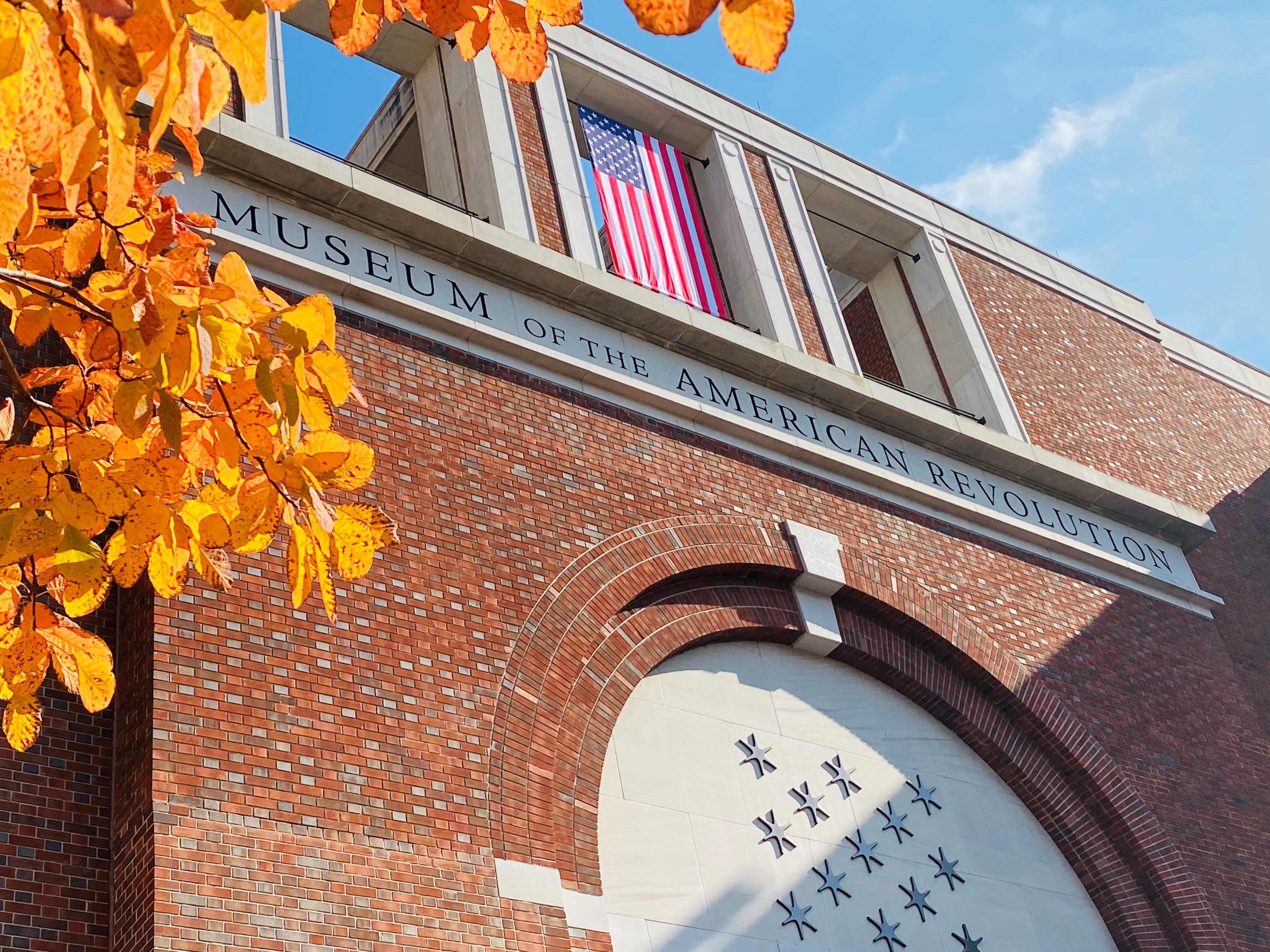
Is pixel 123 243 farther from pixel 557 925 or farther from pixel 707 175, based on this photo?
pixel 707 175

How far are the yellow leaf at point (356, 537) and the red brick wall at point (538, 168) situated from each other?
8.54 m

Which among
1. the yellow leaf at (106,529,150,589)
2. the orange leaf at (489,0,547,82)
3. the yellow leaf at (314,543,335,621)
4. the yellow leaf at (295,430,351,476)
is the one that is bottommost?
the yellow leaf at (314,543,335,621)

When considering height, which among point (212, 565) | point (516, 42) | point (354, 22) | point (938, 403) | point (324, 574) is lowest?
point (324, 574)

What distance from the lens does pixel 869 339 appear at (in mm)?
18578

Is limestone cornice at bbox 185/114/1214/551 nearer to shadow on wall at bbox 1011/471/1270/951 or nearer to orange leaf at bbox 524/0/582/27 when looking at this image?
shadow on wall at bbox 1011/471/1270/951

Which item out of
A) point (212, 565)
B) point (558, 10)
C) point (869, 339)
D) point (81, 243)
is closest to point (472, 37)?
point (558, 10)

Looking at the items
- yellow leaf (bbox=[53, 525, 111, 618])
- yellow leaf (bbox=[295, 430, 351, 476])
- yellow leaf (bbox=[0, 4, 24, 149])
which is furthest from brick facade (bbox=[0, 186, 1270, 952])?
yellow leaf (bbox=[0, 4, 24, 149])

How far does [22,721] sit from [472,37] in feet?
9.73

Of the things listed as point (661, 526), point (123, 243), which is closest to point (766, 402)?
point (661, 526)

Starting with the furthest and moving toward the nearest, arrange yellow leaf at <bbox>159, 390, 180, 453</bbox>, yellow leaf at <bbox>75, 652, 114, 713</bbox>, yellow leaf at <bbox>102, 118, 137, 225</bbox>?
yellow leaf at <bbox>75, 652, 114, 713</bbox> → yellow leaf at <bbox>159, 390, 180, 453</bbox> → yellow leaf at <bbox>102, 118, 137, 225</bbox>

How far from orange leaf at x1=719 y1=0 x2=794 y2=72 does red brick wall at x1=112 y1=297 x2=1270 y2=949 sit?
19.6ft

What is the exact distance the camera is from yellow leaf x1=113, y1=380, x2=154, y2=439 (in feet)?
13.4

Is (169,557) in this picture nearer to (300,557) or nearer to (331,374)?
(300,557)

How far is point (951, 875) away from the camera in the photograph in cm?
1194
